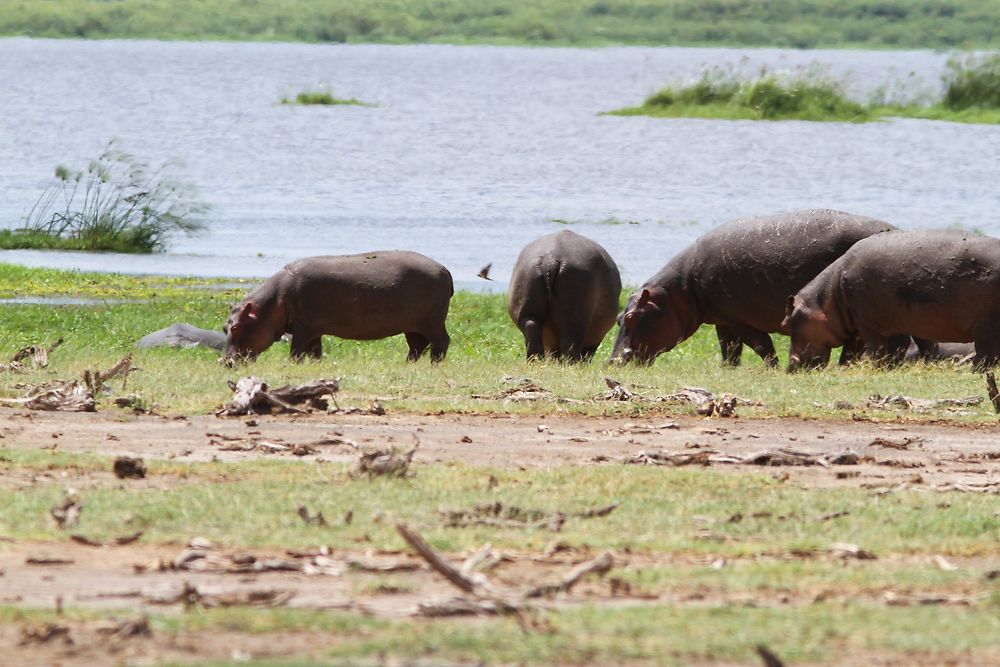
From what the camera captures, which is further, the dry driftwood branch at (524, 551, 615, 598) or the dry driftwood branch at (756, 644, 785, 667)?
the dry driftwood branch at (524, 551, 615, 598)

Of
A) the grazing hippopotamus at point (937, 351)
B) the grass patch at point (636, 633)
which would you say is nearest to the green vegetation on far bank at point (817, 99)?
the grazing hippopotamus at point (937, 351)

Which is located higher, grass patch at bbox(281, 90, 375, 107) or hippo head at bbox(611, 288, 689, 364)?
hippo head at bbox(611, 288, 689, 364)

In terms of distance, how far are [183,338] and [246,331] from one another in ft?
4.89

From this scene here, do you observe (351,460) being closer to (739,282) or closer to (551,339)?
(739,282)

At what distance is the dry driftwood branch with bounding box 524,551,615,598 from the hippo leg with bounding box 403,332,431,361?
36.9 ft

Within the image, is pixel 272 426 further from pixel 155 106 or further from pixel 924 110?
pixel 155 106

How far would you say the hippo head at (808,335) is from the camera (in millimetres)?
16531

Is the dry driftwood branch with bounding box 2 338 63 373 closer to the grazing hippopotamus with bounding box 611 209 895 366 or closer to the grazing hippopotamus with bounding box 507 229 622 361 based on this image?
the grazing hippopotamus with bounding box 507 229 622 361

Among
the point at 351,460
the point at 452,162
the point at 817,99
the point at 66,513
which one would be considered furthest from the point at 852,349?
the point at 817,99

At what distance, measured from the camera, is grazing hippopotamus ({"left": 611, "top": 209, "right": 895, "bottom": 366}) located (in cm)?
1744

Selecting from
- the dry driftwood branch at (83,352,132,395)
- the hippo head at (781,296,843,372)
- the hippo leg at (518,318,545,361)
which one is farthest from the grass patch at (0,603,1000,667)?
the hippo leg at (518,318,545,361)

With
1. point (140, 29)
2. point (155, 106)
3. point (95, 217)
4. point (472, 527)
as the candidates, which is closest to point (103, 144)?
point (155, 106)

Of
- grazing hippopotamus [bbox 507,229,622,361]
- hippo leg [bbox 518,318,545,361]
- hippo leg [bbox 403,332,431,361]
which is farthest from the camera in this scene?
hippo leg [bbox 403,332,431,361]

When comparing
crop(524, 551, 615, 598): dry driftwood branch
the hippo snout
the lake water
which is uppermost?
crop(524, 551, 615, 598): dry driftwood branch
